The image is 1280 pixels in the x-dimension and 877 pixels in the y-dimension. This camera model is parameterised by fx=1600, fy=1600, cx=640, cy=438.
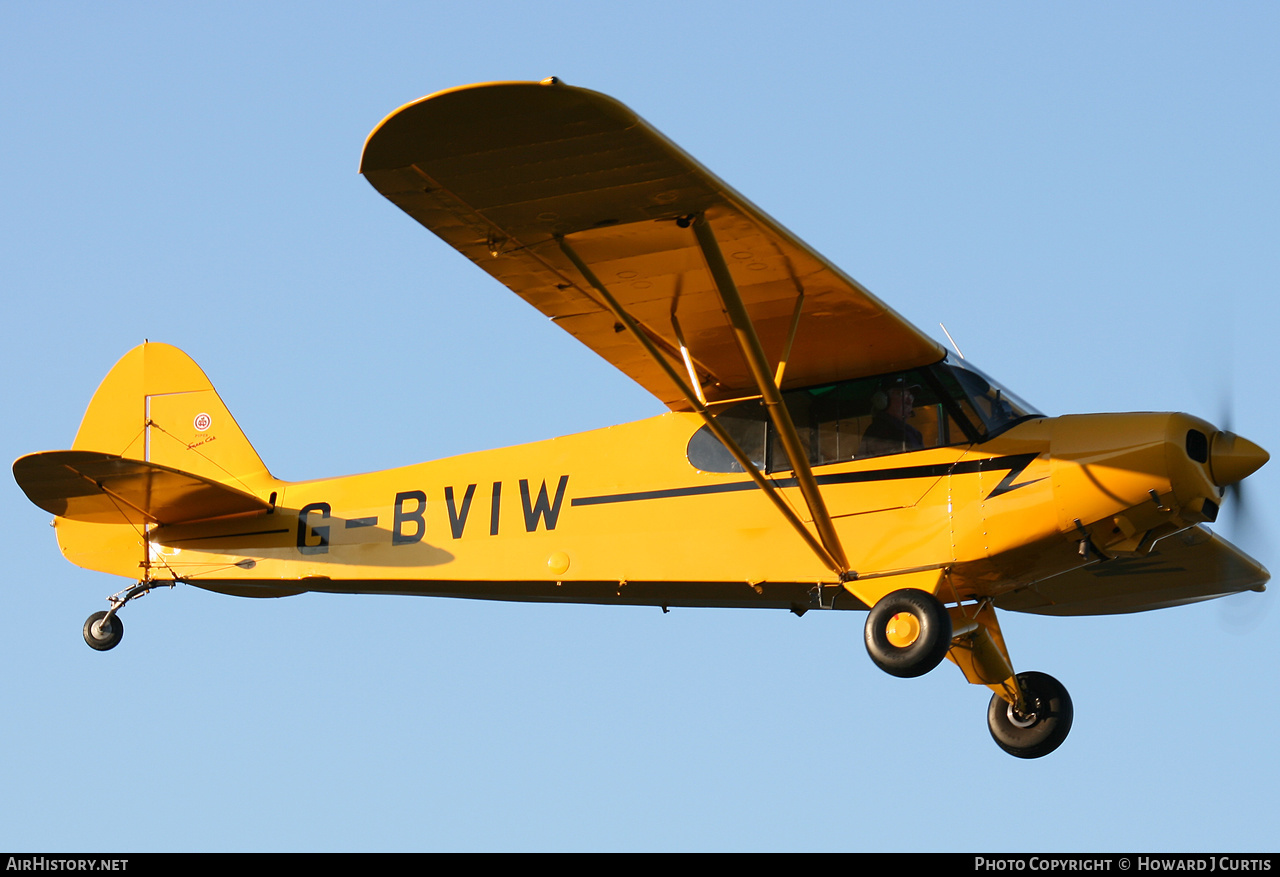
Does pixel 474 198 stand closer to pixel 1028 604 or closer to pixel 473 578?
pixel 473 578

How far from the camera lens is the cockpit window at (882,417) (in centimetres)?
977

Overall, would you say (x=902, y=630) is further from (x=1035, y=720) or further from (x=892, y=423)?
(x=1035, y=720)

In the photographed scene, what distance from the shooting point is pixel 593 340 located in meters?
10.4

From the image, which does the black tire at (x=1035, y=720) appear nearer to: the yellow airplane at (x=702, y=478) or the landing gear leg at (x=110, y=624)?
the yellow airplane at (x=702, y=478)

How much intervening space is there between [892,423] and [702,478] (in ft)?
4.24

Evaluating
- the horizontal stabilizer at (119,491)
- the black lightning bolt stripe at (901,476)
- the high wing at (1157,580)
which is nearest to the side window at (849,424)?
the black lightning bolt stripe at (901,476)

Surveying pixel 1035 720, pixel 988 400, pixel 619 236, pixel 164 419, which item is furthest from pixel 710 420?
pixel 164 419

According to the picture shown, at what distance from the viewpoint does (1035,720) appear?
1098cm

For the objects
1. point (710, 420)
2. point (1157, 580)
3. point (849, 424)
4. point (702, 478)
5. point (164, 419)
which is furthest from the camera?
point (164, 419)

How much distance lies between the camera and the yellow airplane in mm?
8281

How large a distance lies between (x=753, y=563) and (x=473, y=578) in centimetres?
207

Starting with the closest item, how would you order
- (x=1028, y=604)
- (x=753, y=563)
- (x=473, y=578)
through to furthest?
(x=753, y=563)
(x=473, y=578)
(x=1028, y=604)

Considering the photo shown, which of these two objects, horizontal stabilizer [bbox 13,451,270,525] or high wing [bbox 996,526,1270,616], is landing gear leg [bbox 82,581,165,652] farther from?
high wing [bbox 996,526,1270,616]

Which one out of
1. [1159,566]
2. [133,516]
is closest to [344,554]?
[133,516]
